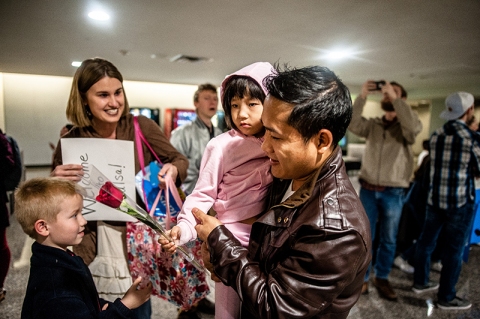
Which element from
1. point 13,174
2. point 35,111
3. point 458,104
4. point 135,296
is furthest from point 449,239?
point 35,111

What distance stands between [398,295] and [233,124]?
2.53 meters

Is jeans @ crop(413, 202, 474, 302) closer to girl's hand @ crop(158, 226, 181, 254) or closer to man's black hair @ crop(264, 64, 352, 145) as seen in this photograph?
man's black hair @ crop(264, 64, 352, 145)

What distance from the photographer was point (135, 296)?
123 cm

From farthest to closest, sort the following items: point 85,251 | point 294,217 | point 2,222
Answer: point 2,222 < point 85,251 < point 294,217

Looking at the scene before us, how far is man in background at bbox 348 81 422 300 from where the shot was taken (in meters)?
2.50

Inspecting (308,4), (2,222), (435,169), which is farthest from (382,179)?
(2,222)

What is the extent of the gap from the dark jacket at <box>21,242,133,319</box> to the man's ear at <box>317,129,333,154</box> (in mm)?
973

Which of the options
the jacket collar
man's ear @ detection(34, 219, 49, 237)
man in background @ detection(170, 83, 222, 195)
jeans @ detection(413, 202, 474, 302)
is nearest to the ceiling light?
man in background @ detection(170, 83, 222, 195)

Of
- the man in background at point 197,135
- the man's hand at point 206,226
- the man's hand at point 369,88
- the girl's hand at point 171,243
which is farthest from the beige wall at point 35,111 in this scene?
the man's hand at point 206,226

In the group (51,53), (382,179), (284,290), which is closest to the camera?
(284,290)

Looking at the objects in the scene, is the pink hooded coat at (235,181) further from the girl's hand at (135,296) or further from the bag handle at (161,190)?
the girl's hand at (135,296)

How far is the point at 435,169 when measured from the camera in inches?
98.7

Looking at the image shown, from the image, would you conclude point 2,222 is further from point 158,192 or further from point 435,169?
point 435,169

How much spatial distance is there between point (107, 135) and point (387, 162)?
228 cm
